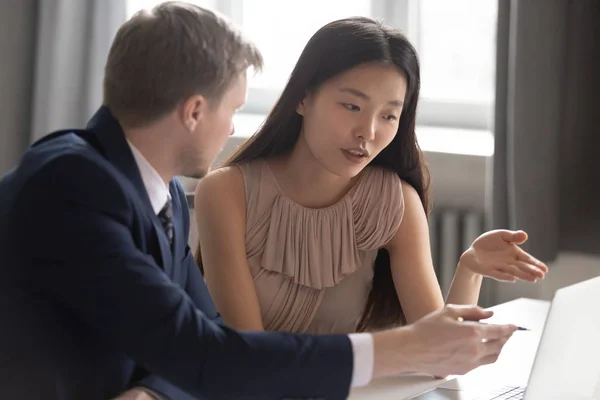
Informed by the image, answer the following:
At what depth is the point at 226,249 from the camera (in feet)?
5.48

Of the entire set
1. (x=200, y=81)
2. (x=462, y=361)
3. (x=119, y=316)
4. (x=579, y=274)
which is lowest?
(x=579, y=274)

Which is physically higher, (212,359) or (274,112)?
(274,112)

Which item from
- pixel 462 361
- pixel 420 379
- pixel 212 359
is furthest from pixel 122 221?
pixel 420 379

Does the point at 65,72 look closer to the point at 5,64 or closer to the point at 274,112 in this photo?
the point at 5,64

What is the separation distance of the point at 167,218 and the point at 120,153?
148mm

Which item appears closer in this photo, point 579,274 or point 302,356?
point 302,356

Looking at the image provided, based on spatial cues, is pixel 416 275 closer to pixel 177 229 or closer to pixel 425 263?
pixel 425 263

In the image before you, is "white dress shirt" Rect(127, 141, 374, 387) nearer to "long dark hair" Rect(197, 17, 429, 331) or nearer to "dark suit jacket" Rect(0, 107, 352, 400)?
"dark suit jacket" Rect(0, 107, 352, 400)

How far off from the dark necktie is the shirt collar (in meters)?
0.02

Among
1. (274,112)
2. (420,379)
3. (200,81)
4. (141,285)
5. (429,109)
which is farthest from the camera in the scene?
(429,109)

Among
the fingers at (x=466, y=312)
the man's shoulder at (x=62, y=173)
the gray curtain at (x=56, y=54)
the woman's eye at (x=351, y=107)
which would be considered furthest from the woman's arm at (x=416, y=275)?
the gray curtain at (x=56, y=54)

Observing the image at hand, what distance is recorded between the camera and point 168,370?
1076 mm

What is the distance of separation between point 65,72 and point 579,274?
5.74ft

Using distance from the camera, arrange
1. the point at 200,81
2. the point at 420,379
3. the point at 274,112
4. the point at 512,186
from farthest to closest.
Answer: the point at 512,186, the point at 274,112, the point at 420,379, the point at 200,81
